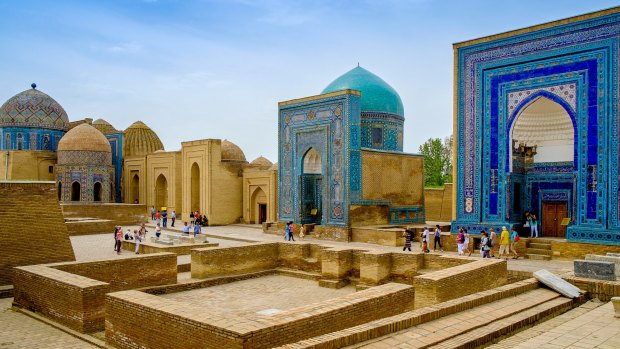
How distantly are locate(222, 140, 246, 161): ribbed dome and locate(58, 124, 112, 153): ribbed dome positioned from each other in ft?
25.0

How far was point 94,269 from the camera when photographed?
379 inches

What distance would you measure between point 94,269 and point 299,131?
12.0 meters

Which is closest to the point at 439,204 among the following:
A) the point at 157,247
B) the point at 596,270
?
the point at 157,247

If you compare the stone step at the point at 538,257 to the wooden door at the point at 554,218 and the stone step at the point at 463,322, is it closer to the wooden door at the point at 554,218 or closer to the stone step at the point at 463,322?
the wooden door at the point at 554,218

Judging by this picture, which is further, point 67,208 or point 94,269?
point 67,208

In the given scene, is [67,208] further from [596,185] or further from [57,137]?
[596,185]

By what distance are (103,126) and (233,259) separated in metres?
30.1

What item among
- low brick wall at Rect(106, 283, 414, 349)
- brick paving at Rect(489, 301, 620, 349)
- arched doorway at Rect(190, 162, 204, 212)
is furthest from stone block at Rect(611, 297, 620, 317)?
arched doorway at Rect(190, 162, 204, 212)

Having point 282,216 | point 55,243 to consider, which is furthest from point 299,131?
point 55,243

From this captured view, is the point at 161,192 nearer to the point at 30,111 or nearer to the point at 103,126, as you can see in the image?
the point at 30,111

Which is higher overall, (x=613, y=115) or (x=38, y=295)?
(x=613, y=115)

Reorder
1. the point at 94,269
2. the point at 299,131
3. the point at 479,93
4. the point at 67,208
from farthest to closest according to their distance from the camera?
the point at 67,208
the point at 299,131
the point at 479,93
the point at 94,269

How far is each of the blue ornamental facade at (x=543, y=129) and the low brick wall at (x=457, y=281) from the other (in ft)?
14.3

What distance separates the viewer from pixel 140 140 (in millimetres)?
36188
